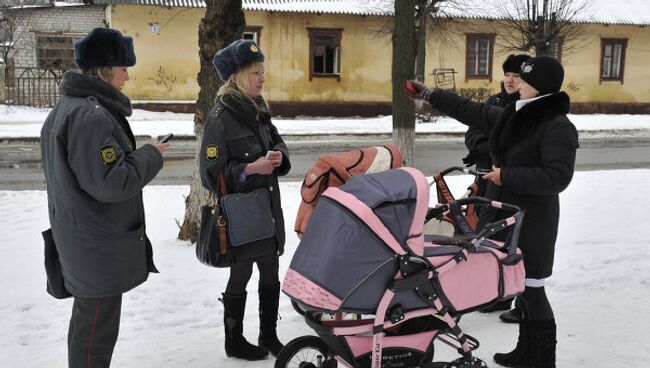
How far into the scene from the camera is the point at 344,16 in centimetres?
2650

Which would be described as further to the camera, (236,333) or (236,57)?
(236,333)

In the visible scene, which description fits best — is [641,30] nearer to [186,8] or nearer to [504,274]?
[186,8]

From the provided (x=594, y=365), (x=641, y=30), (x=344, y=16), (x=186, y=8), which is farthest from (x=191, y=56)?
(x=594, y=365)

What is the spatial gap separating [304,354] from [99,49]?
188 centimetres

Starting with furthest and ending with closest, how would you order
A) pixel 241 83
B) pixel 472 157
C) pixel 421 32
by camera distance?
pixel 421 32
pixel 472 157
pixel 241 83

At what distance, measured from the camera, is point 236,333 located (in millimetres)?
4188

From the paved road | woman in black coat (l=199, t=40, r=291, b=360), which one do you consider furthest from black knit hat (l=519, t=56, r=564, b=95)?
the paved road

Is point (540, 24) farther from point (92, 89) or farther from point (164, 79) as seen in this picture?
point (92, 89)

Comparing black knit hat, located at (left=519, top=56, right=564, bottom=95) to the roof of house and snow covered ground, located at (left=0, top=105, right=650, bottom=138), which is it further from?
the roof of house

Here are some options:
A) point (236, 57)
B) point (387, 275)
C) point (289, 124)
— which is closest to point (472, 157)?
point (236, 57)

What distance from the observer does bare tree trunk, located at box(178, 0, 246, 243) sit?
6.54 m

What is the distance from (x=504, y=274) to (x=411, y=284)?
24.1 inches

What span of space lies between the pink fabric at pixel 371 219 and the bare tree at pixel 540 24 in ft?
72.3

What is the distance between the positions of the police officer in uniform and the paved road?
28.1 ft
